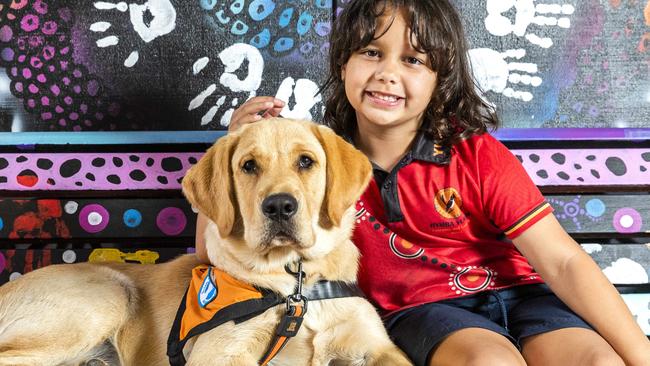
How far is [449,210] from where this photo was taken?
7.81 ft

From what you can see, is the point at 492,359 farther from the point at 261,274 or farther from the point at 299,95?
the point at 299,95

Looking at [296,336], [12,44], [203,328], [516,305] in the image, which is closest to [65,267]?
[203,328]

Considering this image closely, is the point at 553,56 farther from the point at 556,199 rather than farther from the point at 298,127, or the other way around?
the point at 298,127

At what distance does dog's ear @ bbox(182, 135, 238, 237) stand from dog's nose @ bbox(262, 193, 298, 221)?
0.62ft

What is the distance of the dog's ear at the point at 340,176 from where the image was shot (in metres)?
2.07

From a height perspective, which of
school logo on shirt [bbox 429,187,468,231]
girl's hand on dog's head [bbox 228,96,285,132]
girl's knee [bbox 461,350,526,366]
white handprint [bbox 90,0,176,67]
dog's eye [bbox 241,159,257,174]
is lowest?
girl's knee [bbox 461,350,526,366]

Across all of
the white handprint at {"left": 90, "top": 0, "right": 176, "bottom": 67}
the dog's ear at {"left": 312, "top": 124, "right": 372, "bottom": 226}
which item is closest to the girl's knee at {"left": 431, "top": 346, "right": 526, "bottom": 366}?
the dog's ear at {"left": 312, "top": 124, "right": 372, "bottom": 226}

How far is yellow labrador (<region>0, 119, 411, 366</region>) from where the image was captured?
1.95 metres

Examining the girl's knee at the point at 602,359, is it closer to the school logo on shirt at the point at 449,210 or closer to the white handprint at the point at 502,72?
the school logo on shirt at the point at 449,210

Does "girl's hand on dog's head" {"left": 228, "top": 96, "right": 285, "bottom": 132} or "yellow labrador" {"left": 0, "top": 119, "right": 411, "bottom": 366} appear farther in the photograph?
"girl's hand on dog's head" {"left": 228, "top": 96, "right": 285, "bottom": 132}

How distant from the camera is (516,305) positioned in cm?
235

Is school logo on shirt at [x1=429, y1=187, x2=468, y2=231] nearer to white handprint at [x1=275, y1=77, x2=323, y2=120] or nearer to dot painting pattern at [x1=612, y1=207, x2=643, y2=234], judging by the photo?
white handprint at [x1=275, y1=77, x2=323, y2=120]

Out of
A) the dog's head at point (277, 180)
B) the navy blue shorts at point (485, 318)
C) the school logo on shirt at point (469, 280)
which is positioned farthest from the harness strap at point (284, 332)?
the school logo on shirt at point (469, 280)

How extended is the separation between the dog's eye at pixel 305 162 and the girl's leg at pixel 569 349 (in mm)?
952
